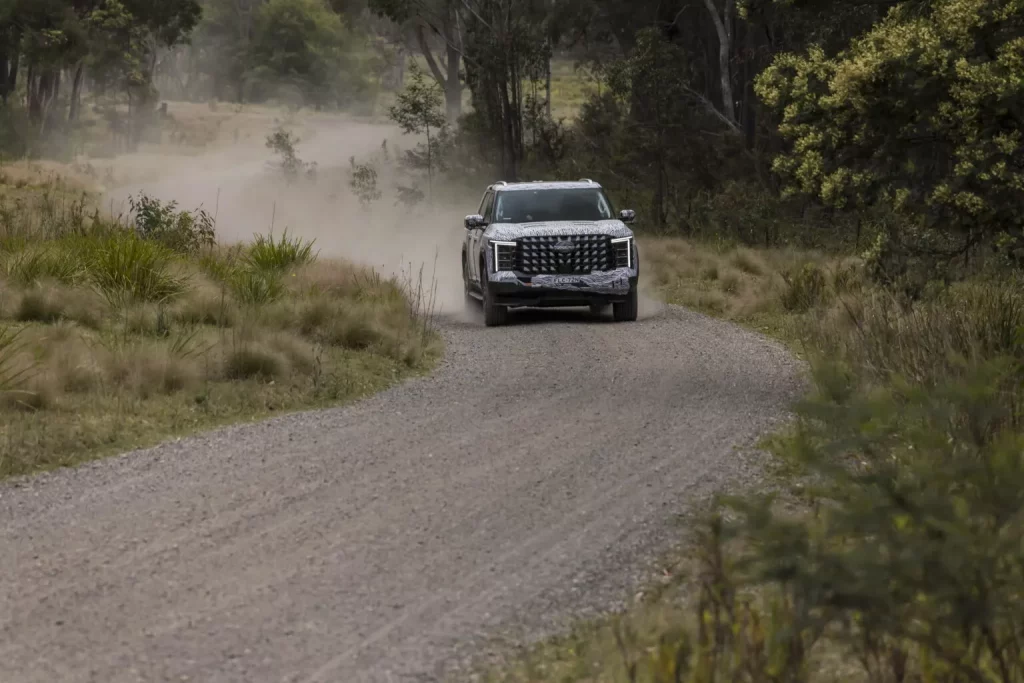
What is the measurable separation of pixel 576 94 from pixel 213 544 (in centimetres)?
8071

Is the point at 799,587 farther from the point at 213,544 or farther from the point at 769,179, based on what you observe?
the point at 769,179

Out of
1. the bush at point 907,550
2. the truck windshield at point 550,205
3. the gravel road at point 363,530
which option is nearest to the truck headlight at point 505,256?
the truck windshield at point 550,205

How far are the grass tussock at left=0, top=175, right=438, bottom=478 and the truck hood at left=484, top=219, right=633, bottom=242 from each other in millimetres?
1382

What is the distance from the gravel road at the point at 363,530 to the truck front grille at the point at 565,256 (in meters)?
5.21

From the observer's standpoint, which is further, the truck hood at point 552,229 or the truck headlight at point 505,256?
the truck hood at point 552,229

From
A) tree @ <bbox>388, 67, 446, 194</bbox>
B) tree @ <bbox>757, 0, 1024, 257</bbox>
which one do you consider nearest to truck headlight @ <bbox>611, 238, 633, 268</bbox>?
tree @ <bbox>757, 0, 1024, 257</bbox>

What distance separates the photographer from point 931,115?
13.5m

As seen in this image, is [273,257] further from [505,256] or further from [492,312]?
[505,256]

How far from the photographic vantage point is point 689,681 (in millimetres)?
4930

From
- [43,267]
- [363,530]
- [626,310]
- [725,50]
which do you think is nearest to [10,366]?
[363,530]

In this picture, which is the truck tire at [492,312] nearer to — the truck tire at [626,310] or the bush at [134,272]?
the truck tire at [626,310]

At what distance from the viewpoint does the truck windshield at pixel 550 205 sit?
1869 cm

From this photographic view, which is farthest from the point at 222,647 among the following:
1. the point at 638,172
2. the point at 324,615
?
the point at 638,172

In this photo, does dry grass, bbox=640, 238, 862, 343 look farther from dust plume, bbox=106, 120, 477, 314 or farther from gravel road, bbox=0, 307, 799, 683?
gravel road, bbox=0, 307, 799, 683
